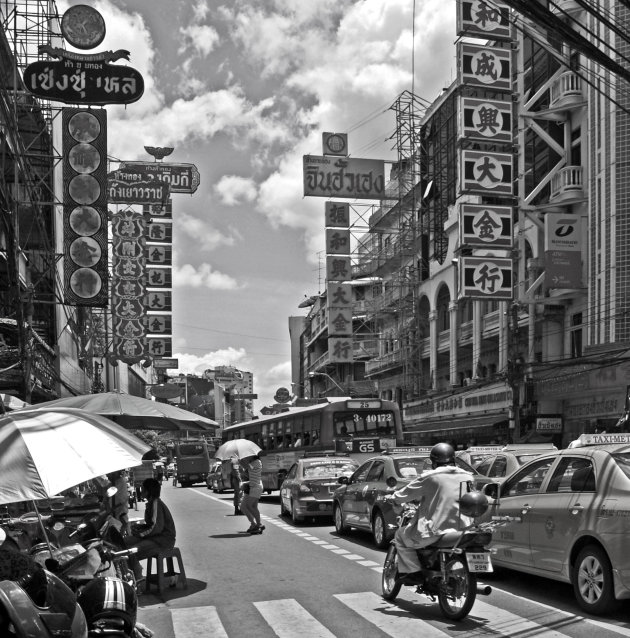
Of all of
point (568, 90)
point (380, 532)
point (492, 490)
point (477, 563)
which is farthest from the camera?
point (568, 90)

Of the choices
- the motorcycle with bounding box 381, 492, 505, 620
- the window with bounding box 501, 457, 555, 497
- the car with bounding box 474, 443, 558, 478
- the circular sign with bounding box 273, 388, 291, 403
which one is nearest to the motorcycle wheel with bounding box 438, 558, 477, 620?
the motorcycle with bounding box 381, 492, 505, 620

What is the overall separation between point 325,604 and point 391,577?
2.60ft

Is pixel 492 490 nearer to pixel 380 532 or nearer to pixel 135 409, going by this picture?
pixel 380 532

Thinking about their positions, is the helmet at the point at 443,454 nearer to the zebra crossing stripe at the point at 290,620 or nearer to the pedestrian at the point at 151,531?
the zebra crossing stripe at the point at 290,620

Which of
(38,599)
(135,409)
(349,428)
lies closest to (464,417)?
(349,428)

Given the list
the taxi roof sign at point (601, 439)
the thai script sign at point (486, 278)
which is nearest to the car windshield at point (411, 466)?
the taxi roof sign at point (601, 439)

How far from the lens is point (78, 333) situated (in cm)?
4281

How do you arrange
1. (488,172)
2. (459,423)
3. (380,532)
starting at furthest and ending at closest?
(459,423) → (488,172) → (380,532)

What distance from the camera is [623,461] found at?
8.30m

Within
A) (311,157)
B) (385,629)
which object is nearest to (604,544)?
(385,629)

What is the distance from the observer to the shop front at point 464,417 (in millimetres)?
34219

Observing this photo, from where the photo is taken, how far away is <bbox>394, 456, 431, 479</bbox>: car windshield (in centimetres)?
1420

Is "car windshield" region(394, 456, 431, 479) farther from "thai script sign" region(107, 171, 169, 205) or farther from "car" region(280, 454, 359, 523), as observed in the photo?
"thai script sign" region(107, 171, 169, 205)

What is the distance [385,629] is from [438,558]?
0.88 m
